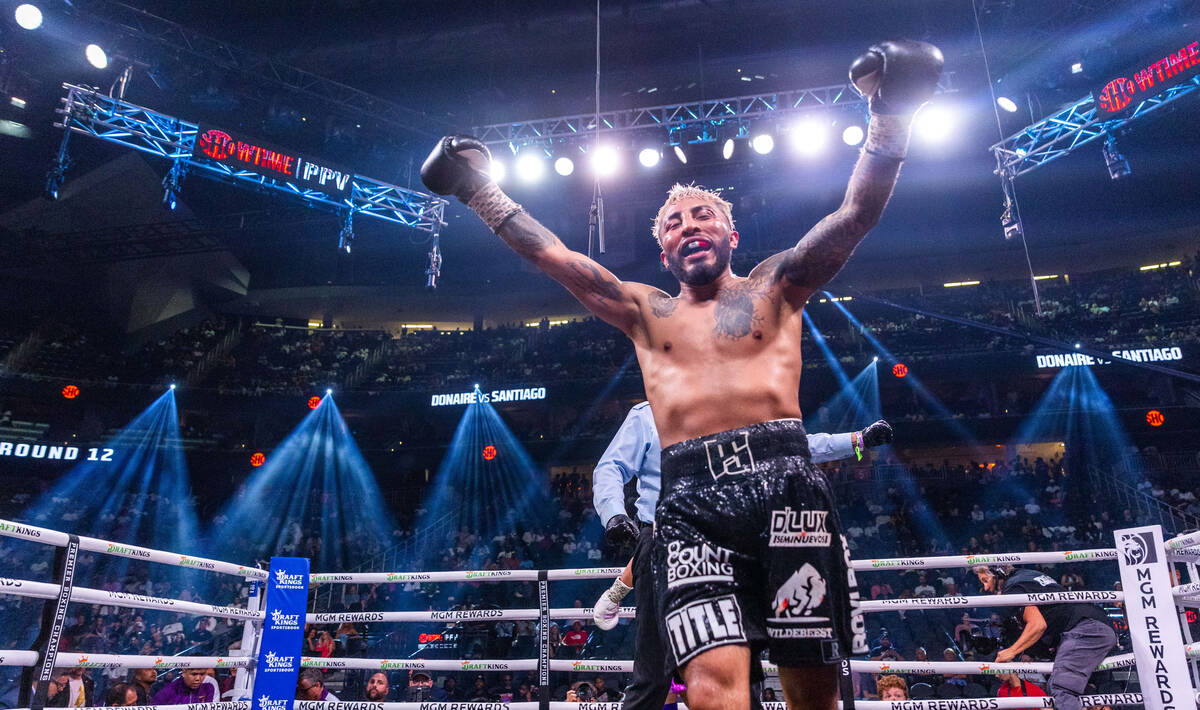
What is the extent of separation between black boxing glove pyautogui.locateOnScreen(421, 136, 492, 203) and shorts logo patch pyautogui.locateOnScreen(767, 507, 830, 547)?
138 centimetres

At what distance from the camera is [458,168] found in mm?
2391

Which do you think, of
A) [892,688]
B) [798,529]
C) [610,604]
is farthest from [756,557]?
[892,688]

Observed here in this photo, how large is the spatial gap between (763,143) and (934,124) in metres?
2.22

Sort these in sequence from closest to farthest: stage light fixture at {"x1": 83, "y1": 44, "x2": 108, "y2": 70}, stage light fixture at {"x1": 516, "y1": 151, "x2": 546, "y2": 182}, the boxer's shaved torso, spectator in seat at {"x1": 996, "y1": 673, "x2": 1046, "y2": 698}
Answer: the boxer's shaved torso
spectator in seat at {"x1": 996, "y1": 673, "x2": 1046, "y2": 698}
stage light fixture at {"x1": 83, "y1": 44, "x2": 108, "y2": 70}
stage light fixture at {"x1": 516, "y1": 151, "x2": 546, "y2": 182}

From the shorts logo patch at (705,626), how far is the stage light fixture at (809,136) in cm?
945

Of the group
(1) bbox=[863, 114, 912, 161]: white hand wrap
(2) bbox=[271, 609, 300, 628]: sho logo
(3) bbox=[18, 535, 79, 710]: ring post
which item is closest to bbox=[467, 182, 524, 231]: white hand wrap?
(1) bbox=[863, 114, 912, 161]: white hand wrap

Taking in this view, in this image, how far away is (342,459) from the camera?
18438 mm

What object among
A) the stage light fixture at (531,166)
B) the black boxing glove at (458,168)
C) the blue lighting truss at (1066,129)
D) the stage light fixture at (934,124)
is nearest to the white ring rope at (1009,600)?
the black boxing glove at (458,168)

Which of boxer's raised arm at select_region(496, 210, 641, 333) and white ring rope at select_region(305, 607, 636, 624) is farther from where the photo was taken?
white ring rope at select_region(305, 607, 636, 624)

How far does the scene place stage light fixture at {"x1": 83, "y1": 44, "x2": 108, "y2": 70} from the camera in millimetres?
8984

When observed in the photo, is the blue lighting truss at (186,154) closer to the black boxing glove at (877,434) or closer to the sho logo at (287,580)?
the sho logo at (287,580)

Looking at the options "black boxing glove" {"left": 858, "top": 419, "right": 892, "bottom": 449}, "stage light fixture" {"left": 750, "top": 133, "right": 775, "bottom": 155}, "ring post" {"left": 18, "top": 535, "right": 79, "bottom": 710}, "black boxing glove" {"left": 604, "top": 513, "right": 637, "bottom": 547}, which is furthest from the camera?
"stage light fixture" {"left": 750, "top": 133, "right": 775, "bottom": 155}

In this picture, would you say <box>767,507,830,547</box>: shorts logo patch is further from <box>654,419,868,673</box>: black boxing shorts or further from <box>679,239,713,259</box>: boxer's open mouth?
<box>679,239,713,259</box>: boxer's open mouth

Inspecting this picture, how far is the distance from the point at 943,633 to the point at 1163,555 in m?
7.51
